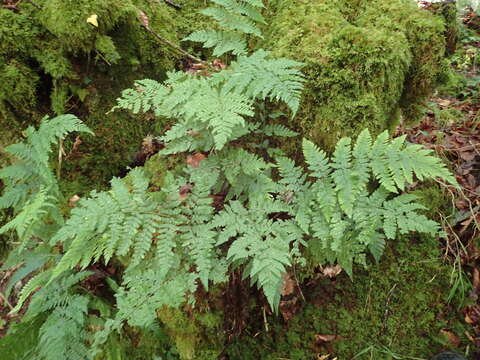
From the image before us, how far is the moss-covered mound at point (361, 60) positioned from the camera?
2746 mm

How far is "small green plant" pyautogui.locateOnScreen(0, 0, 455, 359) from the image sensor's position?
2373 mm

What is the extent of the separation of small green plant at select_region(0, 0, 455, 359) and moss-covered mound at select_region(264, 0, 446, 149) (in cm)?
35

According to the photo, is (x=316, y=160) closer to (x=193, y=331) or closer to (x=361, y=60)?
(x=361, y=60)

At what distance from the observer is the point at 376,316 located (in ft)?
10.5

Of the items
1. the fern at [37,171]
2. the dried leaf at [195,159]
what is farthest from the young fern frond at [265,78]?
the fern at [37,171]

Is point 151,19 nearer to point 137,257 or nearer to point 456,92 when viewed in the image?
point 137,257

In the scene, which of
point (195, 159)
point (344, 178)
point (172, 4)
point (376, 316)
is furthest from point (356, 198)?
point (172, 4)

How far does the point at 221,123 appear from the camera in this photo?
2.28 m

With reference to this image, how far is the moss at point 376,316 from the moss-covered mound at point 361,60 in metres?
1.40

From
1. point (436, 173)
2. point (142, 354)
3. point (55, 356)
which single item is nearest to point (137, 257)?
point (55, 356)

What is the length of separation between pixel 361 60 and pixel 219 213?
171 cm


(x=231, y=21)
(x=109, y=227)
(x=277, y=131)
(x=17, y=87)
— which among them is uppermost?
(x=231, y=21)

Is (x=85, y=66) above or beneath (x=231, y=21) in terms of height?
beneath

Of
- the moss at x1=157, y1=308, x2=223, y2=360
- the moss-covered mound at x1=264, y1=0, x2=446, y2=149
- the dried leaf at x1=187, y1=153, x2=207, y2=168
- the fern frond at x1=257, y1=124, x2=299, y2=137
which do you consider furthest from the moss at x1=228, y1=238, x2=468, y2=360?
the dried leaf at x1=187, y1=153, x2=207, y2=168
